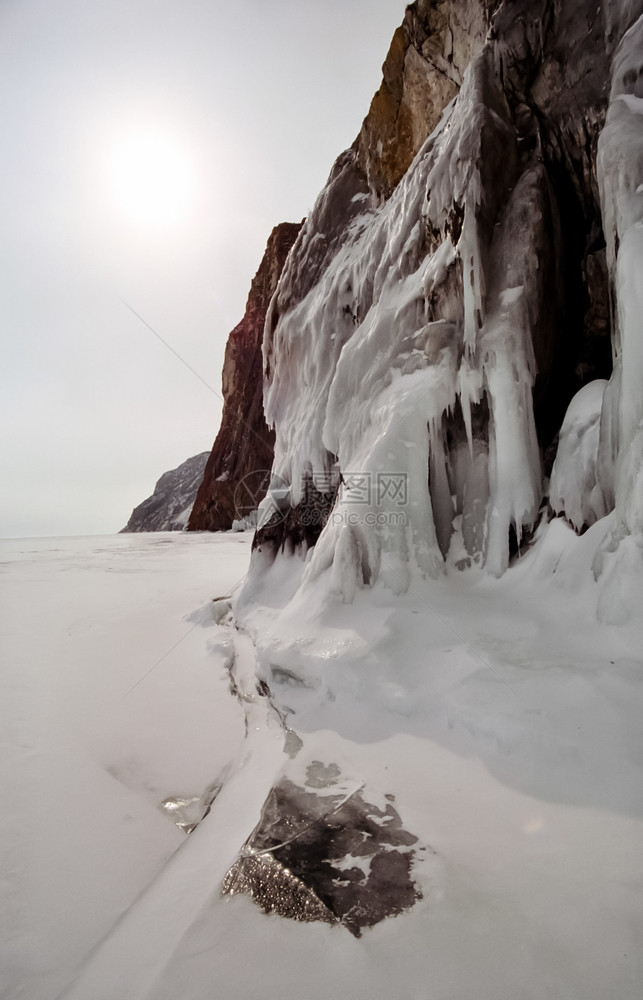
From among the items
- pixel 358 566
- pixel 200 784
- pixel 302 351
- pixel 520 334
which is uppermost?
pixel 302 351

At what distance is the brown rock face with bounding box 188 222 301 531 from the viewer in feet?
78.3

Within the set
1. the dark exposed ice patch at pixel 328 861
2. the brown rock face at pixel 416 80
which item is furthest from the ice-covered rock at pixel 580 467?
the brown rock face at pixel 416 80

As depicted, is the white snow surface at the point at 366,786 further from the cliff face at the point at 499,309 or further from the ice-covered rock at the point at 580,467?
the cliff face at the point at 499,309

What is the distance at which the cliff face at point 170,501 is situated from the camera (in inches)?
1893

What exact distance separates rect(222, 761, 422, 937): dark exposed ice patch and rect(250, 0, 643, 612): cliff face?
1.81 m

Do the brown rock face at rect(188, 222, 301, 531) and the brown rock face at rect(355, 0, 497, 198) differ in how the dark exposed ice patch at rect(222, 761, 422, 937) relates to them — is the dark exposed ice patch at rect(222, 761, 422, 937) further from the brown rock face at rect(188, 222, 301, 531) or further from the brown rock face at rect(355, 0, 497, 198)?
the brown rock face at rect(188, 222, 301, 531)

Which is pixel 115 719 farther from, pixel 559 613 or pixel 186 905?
pixel 559 613

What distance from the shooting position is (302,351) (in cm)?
653

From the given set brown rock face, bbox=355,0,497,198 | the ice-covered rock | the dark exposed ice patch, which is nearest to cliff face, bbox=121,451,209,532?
brown rock face, bbox=355,0,497,198

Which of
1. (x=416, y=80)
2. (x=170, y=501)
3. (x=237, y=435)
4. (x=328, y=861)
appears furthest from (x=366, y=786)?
(x=170, y=501)

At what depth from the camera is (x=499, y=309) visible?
3.71 m

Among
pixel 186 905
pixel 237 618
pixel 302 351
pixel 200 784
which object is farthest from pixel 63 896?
pixel 302 351

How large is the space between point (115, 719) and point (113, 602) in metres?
3.43

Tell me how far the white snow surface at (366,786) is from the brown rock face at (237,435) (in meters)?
21.0
